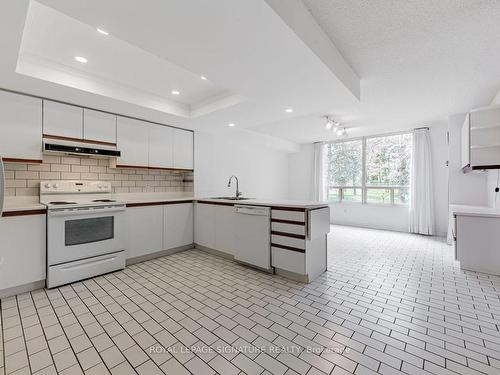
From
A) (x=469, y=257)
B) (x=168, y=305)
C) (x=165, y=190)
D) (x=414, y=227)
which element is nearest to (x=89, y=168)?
(x=165, y=190)

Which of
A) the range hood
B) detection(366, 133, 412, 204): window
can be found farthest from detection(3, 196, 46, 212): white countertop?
detection(366, 133, 412, 204): window

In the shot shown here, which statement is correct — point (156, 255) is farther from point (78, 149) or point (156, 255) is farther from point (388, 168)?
point (388, 168)

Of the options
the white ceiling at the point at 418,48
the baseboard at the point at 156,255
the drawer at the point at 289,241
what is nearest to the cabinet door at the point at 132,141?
the baseboard at the point at 156,255

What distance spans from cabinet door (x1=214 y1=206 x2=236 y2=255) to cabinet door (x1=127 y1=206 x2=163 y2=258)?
91 cm

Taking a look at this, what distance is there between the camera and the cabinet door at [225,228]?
3486mm

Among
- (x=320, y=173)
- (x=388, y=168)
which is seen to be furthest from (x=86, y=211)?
(x=388, y=168)

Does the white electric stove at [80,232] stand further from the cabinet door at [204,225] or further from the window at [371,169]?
the window at [371,169]

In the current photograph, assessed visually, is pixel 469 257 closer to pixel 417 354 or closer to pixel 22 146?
pixel 417 354

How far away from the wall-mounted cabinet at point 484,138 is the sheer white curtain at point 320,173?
392cm

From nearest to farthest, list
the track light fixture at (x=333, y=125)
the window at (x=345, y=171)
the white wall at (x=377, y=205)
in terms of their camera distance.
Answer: the track light fixture at (x=333, y=125) → the white wall at (x=377, y=205) → the window at (x=345, y=171)

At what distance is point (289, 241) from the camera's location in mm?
2732

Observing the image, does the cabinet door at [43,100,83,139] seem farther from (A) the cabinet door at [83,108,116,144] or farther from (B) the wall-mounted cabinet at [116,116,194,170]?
(B) the wall-mounted cabinet at [116,116,194,170]

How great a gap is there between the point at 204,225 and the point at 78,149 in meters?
2.13

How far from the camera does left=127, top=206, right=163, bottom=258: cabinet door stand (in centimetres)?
331
